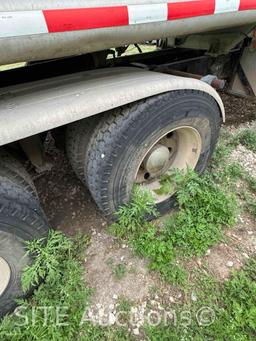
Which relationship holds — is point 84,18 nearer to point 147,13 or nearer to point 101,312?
point 147,13

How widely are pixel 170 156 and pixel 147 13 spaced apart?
4.02ft

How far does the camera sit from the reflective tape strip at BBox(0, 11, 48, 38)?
0.99m

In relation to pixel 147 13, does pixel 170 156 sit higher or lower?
lower

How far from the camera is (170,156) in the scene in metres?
2.30

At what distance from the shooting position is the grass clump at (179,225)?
6.33ft

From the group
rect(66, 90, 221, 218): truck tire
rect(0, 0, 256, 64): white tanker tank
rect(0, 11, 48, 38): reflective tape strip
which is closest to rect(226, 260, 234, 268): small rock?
rect(66, 90, 221, 218): truck tire

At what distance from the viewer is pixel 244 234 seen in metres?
2.11

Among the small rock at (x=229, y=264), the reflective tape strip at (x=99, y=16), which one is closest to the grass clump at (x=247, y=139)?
the small rock at (x=229, y=264)

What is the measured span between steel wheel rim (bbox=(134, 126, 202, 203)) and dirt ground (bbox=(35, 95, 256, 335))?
0.52 meters

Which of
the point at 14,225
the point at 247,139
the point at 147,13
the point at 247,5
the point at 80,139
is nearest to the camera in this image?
the point at 147,13

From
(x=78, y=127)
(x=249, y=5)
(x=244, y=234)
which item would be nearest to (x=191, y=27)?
(x=249, y=5)

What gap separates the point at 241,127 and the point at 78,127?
2.39 m

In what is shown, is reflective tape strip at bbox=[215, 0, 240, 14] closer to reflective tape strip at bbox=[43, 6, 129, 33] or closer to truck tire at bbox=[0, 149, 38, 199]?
reflective tape strip at bbox=[43, 6, 129, 33]

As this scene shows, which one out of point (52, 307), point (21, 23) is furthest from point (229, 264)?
point (21, 23)
